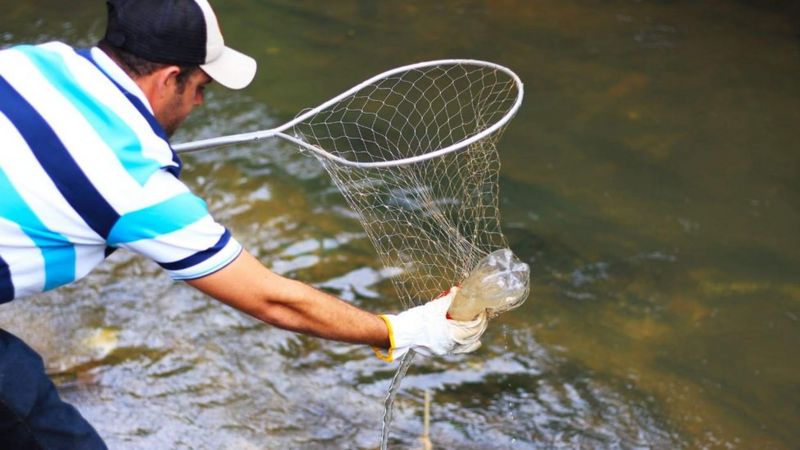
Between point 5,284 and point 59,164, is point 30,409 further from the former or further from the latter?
point 59,164

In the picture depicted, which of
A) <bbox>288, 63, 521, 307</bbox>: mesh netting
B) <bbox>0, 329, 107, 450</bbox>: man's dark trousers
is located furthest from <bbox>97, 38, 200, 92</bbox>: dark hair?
<bbox>288, 63, 521, 307</bbox>: mesh netting

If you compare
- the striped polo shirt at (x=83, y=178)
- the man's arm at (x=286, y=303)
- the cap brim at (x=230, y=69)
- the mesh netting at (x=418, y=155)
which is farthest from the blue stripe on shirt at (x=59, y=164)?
the mesh netting at (x=418, y=155)

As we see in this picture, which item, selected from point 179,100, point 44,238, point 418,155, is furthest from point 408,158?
point 418,155

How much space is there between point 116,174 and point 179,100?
379 mm

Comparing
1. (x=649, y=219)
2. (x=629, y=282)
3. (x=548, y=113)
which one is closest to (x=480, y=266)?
(x=629, y=282)

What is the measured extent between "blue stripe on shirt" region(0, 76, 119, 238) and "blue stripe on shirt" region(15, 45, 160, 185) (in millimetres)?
82

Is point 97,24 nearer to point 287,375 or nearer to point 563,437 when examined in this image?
point 287,375

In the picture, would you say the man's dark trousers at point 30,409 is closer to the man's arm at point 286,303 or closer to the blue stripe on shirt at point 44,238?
the blue stripe on shirt at point 44,238

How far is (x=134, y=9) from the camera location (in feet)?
7.42

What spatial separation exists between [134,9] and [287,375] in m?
2.16

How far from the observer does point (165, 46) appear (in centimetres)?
225

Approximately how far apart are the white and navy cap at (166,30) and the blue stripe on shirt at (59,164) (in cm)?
29

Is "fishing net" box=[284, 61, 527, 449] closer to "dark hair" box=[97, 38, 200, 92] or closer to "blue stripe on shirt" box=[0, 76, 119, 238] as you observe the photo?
"dark hair" box=[97, 38, 200, 92]

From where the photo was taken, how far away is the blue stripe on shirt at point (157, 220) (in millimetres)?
2095
